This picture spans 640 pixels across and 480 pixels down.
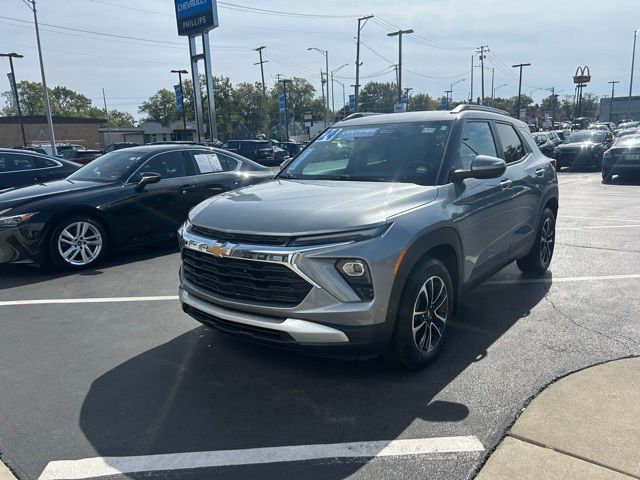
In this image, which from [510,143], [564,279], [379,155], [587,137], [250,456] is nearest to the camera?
[250,456]

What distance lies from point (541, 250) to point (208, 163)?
510 cm

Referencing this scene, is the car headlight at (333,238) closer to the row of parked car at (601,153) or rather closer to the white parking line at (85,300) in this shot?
the white parking line at (85,300)

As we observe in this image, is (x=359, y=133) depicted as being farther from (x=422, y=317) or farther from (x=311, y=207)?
(x=422, y=317)

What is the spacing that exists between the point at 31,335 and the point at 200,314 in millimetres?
1924

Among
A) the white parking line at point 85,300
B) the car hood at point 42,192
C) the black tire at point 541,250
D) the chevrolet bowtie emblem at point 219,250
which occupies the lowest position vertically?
the white parking line at point 85,300

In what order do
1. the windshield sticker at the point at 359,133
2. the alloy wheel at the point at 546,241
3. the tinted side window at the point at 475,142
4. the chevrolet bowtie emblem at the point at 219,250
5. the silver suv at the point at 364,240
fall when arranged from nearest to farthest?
the silver suv at the point at 364,240
the chevrolet bowtie emblem at the point at 219,250
the tinted side window at the point at 475,142
the windshield sticker at the point at 359,133
the alloy wheel at the point at 546,241

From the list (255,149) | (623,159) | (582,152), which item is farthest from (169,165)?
(255,149)

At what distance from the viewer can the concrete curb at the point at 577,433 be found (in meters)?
2.56

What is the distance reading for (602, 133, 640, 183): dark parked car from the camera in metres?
15.5

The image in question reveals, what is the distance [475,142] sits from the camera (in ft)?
14.9

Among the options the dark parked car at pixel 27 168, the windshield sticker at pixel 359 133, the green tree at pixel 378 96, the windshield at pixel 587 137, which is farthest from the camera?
the green tree at pixel 378 96

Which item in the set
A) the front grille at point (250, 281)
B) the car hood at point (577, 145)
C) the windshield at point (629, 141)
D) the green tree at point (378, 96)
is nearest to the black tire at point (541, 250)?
the front grille at point (250, 281)

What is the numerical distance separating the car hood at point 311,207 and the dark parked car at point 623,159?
14670mm

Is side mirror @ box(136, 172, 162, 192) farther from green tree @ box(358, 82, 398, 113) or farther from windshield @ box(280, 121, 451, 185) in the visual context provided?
green tree @ box(358, 82, 398, 113)
